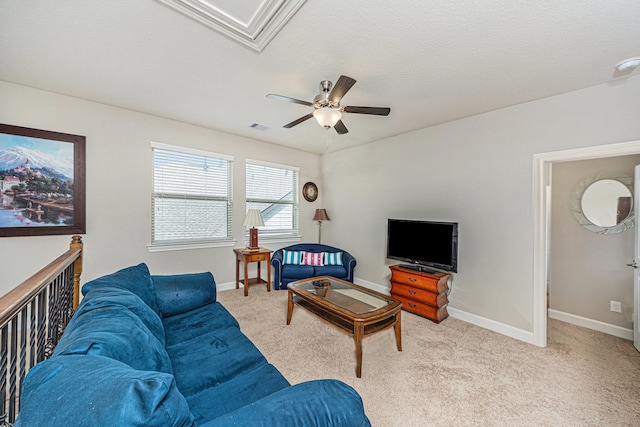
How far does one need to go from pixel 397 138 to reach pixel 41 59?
4010 mm

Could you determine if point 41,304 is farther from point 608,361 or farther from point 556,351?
point 608,361

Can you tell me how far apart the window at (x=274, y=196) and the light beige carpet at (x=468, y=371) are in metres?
2.02

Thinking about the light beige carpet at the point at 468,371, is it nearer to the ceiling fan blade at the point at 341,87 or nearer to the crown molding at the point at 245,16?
the ceiling fan blade at the point at 341,87

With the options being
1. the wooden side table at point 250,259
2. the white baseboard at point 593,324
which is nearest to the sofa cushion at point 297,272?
the wooden side table at point 250,259

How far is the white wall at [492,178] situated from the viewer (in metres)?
2.37

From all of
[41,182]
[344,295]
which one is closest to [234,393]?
[344,295]

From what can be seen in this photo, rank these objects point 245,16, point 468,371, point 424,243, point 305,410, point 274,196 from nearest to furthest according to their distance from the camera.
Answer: point 305,410 < point 245,16 < point 468,371 < point 424,243 < point 274,196

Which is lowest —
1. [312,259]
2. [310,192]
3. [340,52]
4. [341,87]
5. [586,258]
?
[312,259]

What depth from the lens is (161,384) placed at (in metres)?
0.67

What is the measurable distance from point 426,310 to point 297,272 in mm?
1893

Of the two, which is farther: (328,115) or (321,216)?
(321,216)

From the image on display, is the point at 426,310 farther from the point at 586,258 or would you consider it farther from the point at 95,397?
the point at 95,397

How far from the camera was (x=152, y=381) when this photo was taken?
0.67 meters

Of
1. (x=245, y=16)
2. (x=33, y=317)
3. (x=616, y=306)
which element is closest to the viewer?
(x=33, y=317)
